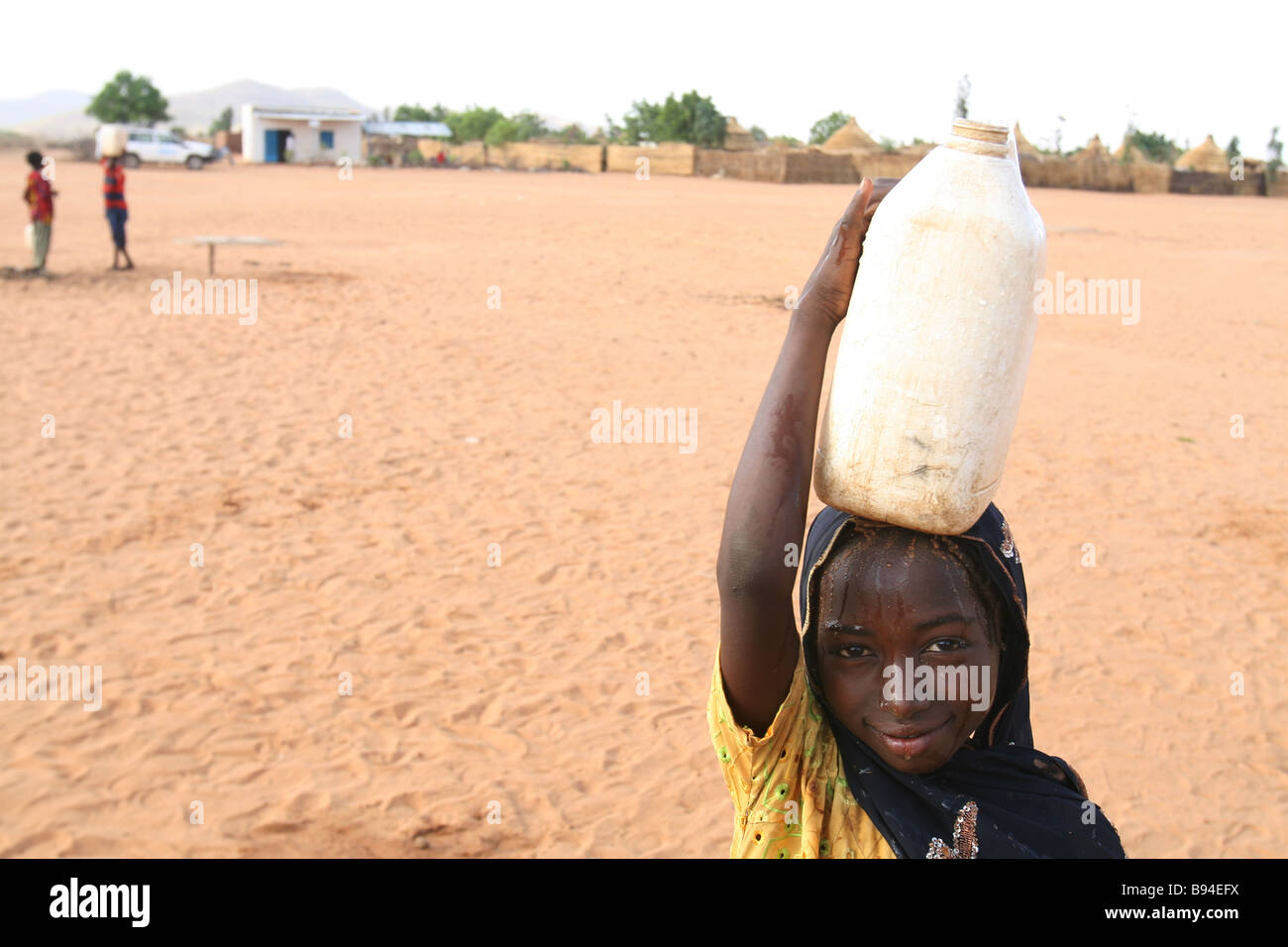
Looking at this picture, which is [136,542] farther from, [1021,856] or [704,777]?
[1021,856]

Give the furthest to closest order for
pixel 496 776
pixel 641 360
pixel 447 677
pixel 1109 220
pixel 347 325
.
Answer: pixel 1109 220
pixel 347 325
pixel 641 360
pixel 447 677
pixel 496 776

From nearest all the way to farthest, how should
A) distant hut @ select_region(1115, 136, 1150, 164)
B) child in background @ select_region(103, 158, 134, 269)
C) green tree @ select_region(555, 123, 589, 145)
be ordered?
1. child in background @ select_region(103, 158, 134, 269)
2. distant hut @ select_region(1115, 136, 1150, 164)
3. green tree @ select_region(555, 123, 589, 145)

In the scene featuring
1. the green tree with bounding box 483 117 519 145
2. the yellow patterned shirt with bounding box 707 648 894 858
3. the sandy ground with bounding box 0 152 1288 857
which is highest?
the green tree with bounding box 483 117 519 145

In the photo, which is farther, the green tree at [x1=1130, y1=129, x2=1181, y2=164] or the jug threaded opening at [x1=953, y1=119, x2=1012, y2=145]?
the green tree at [x1=1130, y1=129, x2=1181, y2=164]

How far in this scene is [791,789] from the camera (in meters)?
1.55

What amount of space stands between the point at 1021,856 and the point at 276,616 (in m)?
4.84

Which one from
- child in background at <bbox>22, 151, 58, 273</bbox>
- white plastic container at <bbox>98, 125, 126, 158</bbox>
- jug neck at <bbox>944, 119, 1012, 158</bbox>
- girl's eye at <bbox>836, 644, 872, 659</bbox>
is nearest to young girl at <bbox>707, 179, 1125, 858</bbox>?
girl's eye at <bbox>836, 644, 872, 659</bbox>

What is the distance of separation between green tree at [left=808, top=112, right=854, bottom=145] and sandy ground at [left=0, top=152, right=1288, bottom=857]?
165 feet

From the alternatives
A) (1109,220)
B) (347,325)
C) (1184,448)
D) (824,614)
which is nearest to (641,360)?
(347,325)

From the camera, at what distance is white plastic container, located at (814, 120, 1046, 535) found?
4.44 feet

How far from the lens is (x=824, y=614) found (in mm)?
1548

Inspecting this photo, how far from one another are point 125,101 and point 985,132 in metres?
66.9

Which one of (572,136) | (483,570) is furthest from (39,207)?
(572,136)

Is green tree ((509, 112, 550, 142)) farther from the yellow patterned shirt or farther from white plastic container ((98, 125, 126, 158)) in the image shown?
the yellow patterned shirt
